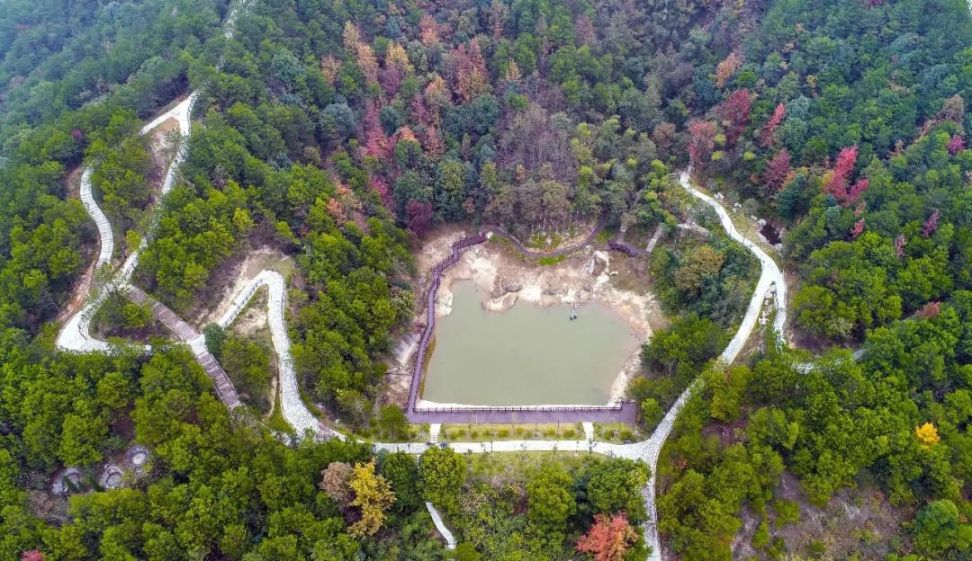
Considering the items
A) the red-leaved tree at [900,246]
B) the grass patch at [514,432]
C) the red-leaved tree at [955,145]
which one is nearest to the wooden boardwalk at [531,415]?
the grass patch at [514,432]

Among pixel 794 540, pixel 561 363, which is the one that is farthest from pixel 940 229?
pixel 561 363

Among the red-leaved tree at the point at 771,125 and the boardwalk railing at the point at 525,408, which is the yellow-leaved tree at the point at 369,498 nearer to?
the boardwalk railing at the point at 525,408

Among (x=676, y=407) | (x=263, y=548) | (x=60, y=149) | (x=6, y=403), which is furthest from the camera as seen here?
(x=60, y=149)

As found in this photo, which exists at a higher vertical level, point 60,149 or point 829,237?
point 60,149

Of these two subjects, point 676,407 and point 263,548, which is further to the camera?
point 676,407

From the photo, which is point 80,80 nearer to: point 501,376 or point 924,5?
point 501,376

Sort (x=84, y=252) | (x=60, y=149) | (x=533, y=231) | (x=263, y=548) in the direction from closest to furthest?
(x=263, y=548) → (x=84, y=252) → (x=60, y=149) → (x=533, y=231)
